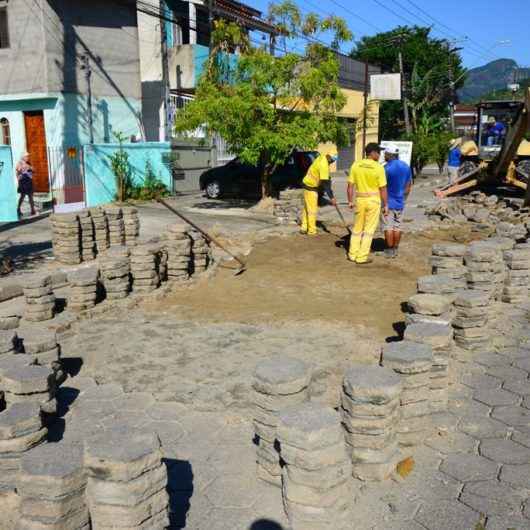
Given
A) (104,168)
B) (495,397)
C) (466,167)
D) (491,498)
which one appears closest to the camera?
(491,498)

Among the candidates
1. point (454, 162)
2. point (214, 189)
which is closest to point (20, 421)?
point (214, 189)

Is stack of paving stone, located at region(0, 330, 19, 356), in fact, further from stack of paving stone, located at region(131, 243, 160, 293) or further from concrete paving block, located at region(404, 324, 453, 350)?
concrete paving block, located at region(404, 324, 453, 350)

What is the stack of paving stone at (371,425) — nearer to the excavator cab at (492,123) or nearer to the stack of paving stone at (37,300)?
the stack of paving stone at (37,300)

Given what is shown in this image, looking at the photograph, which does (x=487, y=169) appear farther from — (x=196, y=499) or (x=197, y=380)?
(x=196, y=499)

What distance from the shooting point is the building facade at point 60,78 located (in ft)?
54.0

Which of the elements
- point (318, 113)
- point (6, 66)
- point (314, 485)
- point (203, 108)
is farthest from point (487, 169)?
point (314, 485)

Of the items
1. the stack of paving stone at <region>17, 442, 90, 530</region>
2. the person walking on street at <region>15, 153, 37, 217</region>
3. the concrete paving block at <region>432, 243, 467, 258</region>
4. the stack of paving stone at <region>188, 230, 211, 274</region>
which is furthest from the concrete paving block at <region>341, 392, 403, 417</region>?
the person walking on street at <region>15, 153, 37, 217</region>

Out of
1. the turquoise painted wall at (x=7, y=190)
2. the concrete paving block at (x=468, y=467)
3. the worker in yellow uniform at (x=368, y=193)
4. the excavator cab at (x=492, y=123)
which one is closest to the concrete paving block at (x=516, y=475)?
the concrete paving block at (x=468, y=467)

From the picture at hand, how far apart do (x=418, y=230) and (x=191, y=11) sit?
1373cm

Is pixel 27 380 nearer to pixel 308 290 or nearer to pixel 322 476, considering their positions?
pixel 322 476

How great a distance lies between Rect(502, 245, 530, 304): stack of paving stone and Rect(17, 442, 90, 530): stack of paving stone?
576 cm

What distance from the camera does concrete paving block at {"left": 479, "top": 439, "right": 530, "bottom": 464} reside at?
3818 millimetres

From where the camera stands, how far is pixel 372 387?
362 cm

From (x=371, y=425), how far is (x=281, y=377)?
2.10 feet
